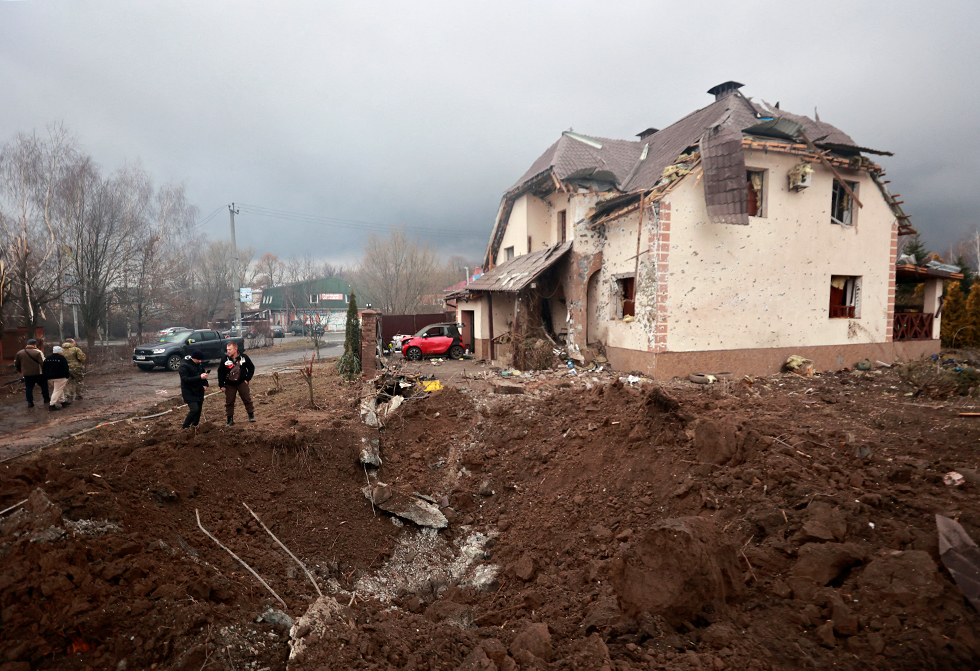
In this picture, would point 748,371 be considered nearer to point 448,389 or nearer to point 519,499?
point 448,389

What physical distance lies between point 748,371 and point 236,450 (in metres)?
12.8

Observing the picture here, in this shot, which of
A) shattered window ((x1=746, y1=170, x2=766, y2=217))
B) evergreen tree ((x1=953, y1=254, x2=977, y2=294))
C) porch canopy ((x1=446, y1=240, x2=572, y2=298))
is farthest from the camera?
evergreen tree ((x1=953, y1=254, x2=977, y2=294))

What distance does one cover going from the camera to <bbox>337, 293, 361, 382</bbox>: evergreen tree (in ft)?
47.6

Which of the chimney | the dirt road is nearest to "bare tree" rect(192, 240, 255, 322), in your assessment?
the dirt road

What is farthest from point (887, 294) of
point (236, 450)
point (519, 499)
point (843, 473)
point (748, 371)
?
point (236, 450)

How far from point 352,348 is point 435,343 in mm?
4735

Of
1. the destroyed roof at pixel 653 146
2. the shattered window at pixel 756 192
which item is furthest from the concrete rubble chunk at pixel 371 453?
the shattered window at pixel 756 192

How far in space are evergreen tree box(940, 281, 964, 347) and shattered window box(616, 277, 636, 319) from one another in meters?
15.5

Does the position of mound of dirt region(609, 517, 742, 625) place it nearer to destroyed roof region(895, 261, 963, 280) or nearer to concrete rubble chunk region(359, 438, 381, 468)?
concrete rubble chunk region(359, 438, 381, 468)

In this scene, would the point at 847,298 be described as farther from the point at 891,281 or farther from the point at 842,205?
the point at 842,205

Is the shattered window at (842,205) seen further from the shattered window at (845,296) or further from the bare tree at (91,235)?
the bare tree at (91,235)

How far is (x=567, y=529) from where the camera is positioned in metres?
5.11

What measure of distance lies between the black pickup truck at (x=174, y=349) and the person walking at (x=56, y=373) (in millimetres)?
5693

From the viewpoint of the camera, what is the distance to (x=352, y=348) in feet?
49.3
